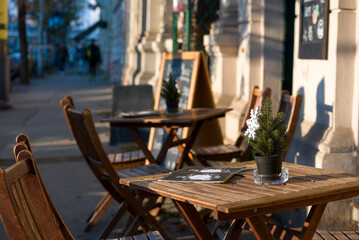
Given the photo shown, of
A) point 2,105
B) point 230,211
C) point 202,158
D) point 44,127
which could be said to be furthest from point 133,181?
point 2,105

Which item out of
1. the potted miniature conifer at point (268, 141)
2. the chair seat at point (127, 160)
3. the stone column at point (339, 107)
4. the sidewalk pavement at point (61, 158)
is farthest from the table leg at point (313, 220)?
the chair seat at point (127, 160)

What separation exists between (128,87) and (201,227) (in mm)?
7044

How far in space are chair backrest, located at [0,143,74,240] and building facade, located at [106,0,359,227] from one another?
2955 mm

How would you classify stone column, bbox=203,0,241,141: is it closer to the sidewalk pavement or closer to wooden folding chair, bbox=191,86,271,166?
the sidewalk pavement

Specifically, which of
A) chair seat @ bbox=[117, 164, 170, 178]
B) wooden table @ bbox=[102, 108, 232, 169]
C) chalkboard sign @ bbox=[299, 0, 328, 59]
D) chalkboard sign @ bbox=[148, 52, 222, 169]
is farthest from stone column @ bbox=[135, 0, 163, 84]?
chair seat @ bbox=[117, 164, 170, 178]

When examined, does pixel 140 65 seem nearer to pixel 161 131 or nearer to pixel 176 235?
pixel 161 131

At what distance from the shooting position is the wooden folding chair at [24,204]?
239 centimetres

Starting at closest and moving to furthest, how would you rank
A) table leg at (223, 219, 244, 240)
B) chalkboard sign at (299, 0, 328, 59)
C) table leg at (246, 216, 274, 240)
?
1. table leg at (246, 216, 274, 240)
2. table leg at (223, 219, 244, 240)
3. chalkboard sign at (299, 0, 328, 59)

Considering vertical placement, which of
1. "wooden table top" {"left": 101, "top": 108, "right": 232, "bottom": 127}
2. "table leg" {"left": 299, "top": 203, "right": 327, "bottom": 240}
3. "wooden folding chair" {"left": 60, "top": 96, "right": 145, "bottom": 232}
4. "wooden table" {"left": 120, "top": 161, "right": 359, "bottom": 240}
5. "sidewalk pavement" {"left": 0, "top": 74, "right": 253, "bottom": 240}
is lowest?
"sidewalk pavement" {"left": 0, "top": 74, "right": 253, "bottom": 240}

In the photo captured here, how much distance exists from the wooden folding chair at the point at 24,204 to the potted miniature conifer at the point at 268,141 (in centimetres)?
108

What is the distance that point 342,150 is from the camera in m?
5.16

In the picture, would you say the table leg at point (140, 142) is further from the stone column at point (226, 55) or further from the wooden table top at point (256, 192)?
the stone column at point (226, 55)

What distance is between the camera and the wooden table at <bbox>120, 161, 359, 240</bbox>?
9.59ft

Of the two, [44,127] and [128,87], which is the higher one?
[128,87]
